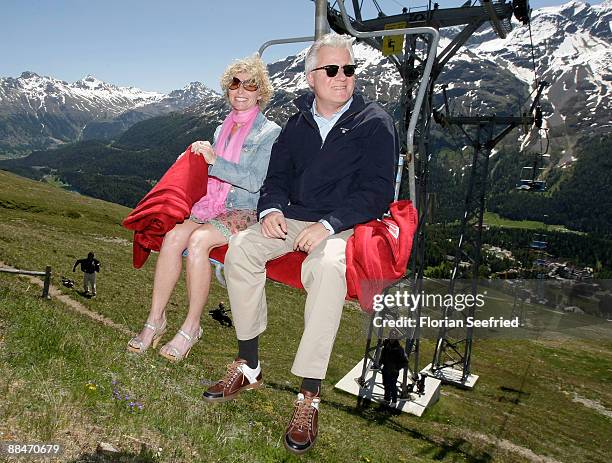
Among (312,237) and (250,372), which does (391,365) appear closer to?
(250,372)

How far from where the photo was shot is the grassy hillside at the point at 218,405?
349 centimetres

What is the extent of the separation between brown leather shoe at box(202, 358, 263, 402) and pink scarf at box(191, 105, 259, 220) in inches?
59.3

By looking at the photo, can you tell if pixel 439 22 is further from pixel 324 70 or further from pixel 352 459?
pixel 352 459

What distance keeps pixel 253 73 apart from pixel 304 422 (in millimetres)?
3297

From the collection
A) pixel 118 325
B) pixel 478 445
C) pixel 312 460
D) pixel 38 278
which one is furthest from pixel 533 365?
pixel 312 460

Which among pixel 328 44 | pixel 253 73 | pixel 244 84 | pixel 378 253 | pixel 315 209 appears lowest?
pixel 378 253

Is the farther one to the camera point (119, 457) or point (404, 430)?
point (404, 430)

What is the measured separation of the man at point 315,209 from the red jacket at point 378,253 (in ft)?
0.32

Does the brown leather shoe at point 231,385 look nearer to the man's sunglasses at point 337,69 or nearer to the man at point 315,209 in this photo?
the man at point 315,209

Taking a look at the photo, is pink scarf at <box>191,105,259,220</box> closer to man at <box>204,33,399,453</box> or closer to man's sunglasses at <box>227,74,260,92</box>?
man's sunglasses at <box>227,74,260,92</box>

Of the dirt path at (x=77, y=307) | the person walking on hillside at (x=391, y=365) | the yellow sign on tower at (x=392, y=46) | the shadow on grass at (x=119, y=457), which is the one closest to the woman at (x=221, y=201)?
the shadow on grass at (x=119, y=457)

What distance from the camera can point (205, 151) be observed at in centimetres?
452

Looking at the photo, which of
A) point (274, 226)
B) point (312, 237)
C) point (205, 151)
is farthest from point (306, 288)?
point (205, 151)

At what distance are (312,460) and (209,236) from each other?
2.39m
